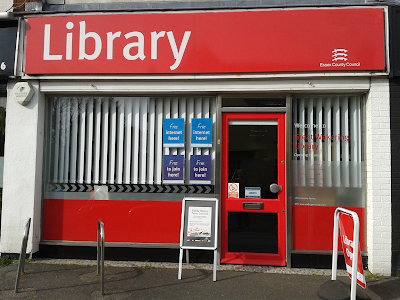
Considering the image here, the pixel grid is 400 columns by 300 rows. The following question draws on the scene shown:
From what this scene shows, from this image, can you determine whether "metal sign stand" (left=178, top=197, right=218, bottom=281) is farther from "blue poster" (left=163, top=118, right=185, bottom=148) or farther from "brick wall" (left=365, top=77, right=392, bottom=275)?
"brick wall" (left=365, top=77, right=392, bottom=275)

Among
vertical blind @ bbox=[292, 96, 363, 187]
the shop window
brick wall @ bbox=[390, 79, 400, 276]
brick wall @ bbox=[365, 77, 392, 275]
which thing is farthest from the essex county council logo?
the shop window

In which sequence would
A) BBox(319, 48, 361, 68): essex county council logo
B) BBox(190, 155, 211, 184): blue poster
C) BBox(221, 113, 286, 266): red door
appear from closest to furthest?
1. BBox(319, 48, 361, 68): essex county council logo
2. BBox(221, 113, 286, 266): red door
3. BBox(190, 155, 211, 184): blue poster

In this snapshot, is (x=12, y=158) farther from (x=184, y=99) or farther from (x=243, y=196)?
(x=243, y=196)

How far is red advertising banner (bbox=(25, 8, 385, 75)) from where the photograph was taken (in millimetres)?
5129

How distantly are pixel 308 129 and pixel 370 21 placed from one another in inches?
71.9

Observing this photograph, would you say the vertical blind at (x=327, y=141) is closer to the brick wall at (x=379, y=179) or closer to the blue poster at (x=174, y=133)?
the brick wall at (x=379, y=179)

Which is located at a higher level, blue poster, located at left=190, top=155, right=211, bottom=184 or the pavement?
blue poster, located at left=190, top=155, right=211, bottom=184

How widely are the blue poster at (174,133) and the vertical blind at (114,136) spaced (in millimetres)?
85

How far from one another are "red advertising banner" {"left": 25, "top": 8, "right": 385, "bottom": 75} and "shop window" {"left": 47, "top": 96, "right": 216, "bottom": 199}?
0.62 m

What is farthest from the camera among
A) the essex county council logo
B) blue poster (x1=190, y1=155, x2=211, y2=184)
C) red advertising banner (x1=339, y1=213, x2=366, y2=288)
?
blue poster (x1=190, y1=155, x2=211, y2=184)

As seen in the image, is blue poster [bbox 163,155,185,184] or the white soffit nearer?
the white soffit

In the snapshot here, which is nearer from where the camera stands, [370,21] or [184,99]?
[370,21]

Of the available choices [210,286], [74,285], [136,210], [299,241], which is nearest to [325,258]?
[299,241]

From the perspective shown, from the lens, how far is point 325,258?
520 cm
